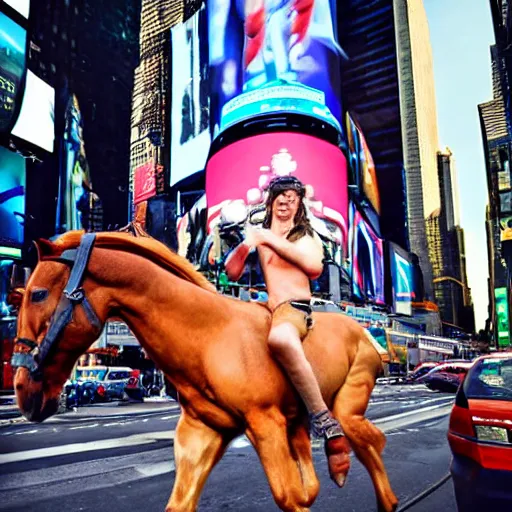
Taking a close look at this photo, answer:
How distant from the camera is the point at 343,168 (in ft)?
164

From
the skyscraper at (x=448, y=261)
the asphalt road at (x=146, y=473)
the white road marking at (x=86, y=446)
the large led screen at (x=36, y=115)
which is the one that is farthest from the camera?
the skyscraper at (x=448, y=261)

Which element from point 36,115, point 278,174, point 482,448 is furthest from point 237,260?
point 278,174

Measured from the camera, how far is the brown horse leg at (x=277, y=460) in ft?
8.14

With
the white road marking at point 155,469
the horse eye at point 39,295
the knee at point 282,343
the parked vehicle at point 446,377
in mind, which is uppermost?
the horse eye at point 39,295

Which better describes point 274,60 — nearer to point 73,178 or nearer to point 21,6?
point 73,178

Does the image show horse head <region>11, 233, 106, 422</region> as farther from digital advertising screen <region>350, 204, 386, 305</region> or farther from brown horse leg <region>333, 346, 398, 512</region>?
digital advertising screen <region>350, 204, 386, 305</region>

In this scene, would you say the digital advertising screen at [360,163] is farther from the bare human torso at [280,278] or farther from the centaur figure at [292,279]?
the bare human torso at [280,278]

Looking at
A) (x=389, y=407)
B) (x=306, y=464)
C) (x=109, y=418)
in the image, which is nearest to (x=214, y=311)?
(x=306, y=464)

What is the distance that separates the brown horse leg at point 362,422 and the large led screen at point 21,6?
1292 inches

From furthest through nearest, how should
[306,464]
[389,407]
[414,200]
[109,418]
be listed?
[414,200] → [389,407] → [109,418] → [306,464]

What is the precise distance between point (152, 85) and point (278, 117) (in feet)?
75.6

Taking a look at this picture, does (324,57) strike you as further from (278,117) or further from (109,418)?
(109,418)

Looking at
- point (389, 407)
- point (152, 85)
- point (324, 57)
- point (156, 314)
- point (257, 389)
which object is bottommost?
point (389, 407)

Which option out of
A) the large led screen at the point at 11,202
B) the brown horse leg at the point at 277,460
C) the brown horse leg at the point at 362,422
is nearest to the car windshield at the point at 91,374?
the large led screen at the point at 11,202
